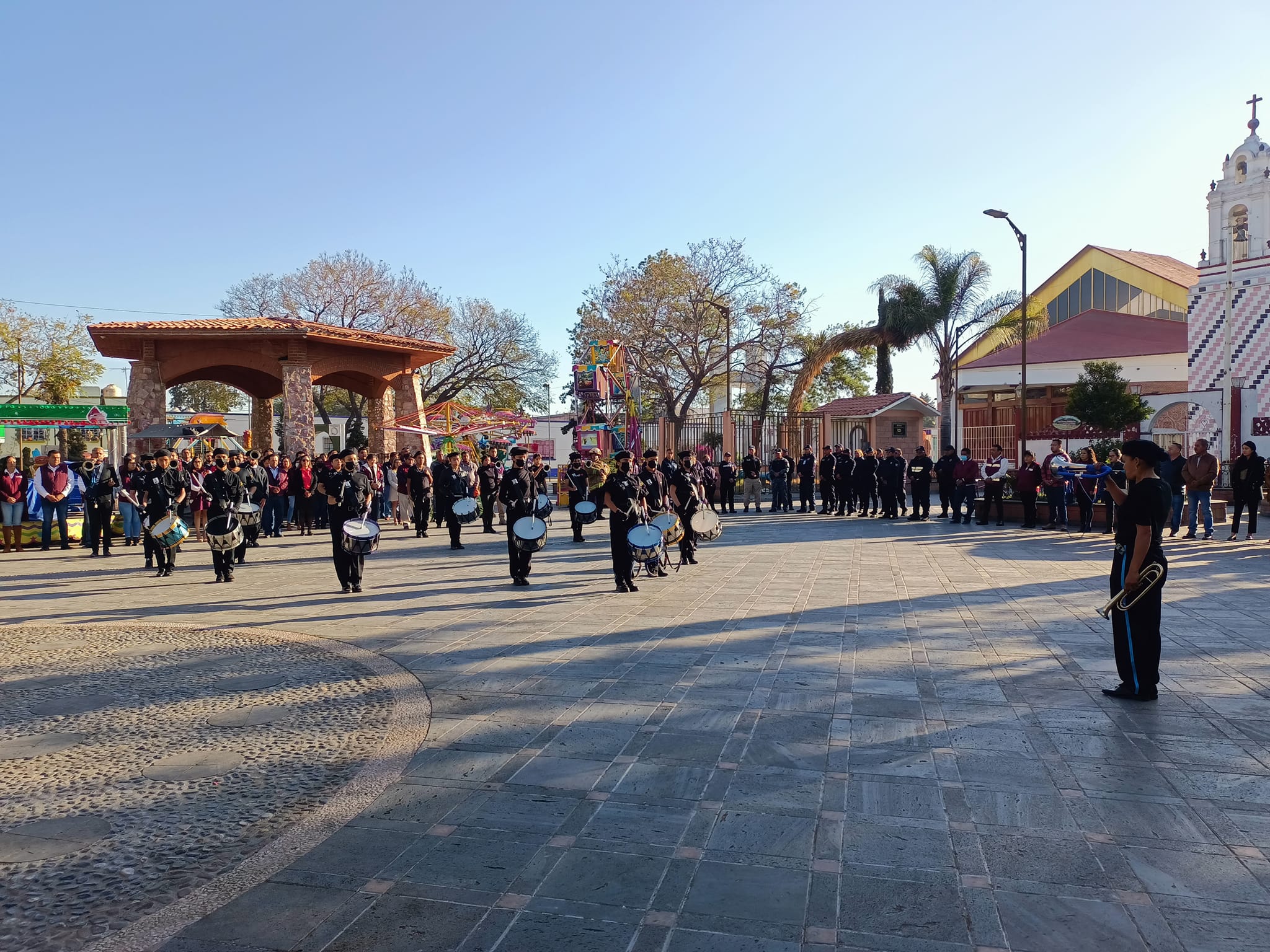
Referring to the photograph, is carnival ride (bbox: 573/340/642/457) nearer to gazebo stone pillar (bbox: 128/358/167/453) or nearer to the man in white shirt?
the man in white shirt

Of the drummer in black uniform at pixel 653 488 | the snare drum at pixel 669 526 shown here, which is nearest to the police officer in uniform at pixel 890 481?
the drummer in black uniform at pixel 653 488

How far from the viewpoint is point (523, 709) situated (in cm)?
600

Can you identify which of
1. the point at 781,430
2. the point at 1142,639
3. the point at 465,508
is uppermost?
the point at 781,430

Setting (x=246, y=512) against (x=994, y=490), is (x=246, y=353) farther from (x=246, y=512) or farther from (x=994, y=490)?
(x=994, y=490)

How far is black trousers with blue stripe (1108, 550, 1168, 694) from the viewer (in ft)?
19.7

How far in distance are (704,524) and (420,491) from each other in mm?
7482

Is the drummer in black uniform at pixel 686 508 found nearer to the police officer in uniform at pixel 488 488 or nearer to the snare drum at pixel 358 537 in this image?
the snare drum at pixel 358 537

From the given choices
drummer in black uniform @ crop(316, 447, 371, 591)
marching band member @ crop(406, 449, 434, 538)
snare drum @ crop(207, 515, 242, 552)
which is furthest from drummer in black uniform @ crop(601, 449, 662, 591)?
marching band member @ crop(406, 449, 434, 538)

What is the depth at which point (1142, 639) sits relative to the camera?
6.02 meters

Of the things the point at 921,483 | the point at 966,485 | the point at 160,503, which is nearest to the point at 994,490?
the point at 966,485

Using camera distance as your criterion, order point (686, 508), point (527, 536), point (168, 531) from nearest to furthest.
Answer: point (527, 536)
point (168, 531)
point (686, 508)

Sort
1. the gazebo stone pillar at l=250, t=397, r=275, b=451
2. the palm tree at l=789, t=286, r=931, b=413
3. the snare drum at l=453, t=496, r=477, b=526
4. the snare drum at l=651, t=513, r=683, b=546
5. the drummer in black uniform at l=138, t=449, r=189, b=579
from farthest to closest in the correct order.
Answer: the palm tree at l=789, t=286, r=931, b=413
the gazebo stone pillar at l=250, t=397, r=275, b=451
the snare drum at l=453, t=496, r=477, b=526
the drummer in black uniform at l=138, t=449, r=189, b=579
the snare drum at l=651, t=513, r=683, b=546

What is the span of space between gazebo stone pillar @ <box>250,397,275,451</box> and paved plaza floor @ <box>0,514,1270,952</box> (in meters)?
Result: 20.8

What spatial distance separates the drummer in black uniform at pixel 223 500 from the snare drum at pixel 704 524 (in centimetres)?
618
